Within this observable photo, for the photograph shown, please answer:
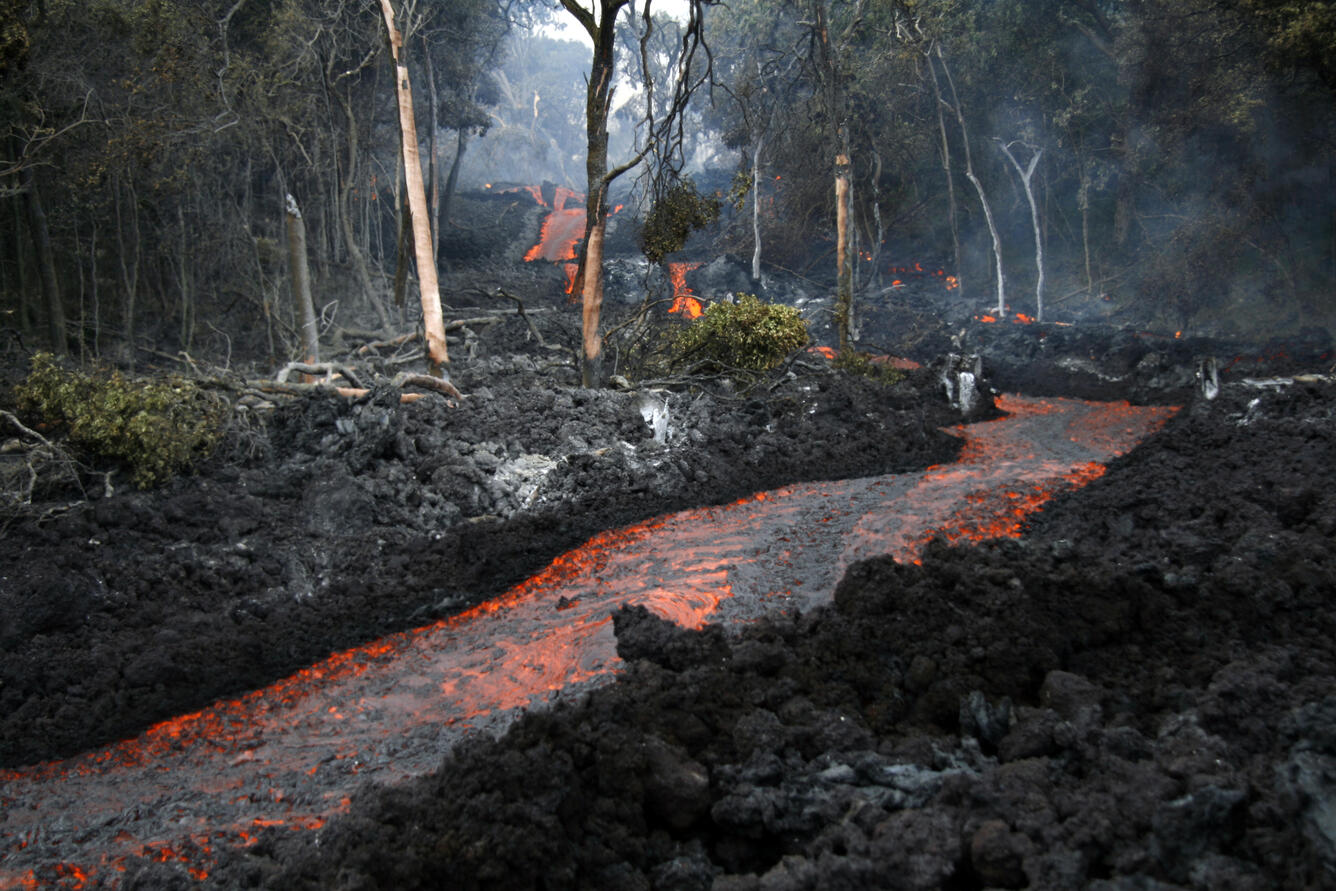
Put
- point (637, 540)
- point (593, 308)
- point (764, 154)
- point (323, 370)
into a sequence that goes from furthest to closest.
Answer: point (764, 154) → point (593, 308) → point (323, 370) → point (637, 540)

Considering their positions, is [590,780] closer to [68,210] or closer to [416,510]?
[416,510]

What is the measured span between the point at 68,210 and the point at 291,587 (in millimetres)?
11871

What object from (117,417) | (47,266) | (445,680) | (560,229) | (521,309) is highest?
(560,229)

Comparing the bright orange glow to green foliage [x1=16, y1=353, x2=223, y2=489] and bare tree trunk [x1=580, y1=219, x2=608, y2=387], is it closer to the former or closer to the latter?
bare tree trunk [x1=580, y1=219, x2=608, y2=387]

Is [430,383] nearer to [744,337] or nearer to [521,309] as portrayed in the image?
[521,309]

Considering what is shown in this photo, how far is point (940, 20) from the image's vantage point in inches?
875

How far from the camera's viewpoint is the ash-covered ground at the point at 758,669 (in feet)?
10.2

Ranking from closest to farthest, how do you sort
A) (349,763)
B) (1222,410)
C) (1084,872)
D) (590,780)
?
1. (1084,872)
2. (590,780)
3. (349,763)
4. (1222,410)

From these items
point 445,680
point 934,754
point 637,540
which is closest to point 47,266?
point 637,540

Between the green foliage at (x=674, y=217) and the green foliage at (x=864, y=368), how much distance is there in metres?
4.41

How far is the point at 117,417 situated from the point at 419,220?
556 cm

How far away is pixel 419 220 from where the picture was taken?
11992mm

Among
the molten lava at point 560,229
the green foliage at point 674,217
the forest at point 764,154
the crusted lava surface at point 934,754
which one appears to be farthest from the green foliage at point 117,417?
the molten lava at point 560,229

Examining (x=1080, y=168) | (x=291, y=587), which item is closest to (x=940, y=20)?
(x=1080, y=168)
